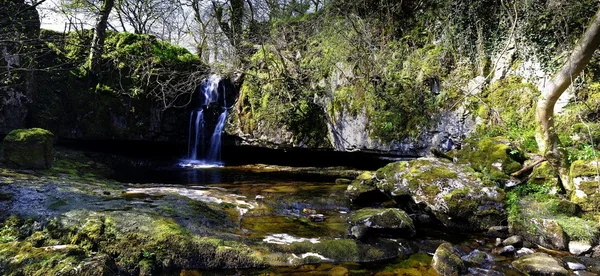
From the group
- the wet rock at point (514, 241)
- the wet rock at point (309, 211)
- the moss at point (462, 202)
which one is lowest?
the wet rock at point (309, 211)

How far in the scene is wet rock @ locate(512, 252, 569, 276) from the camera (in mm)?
3912

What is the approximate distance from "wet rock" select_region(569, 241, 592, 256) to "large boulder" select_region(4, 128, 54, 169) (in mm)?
10925

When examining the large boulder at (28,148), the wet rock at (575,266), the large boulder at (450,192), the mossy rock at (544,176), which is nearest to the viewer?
the wet rock at (575,266)

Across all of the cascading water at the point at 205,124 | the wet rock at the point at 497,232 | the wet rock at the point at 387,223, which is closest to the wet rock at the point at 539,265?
the wet rock at the point at 497,232

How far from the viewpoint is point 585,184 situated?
5.12 meters

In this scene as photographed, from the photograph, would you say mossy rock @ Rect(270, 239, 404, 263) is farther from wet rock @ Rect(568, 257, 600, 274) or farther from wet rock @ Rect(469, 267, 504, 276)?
wet rock @ Rect(568, 257, 600, 274)

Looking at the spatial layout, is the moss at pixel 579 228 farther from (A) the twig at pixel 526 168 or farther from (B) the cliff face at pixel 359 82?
(B) the cliff face at pixel 359 82

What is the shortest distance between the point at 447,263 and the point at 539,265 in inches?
43.9

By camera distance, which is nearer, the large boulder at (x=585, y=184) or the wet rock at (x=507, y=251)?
the wet rock at (x=507, y=251)

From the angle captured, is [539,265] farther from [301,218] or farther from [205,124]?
[205,124]

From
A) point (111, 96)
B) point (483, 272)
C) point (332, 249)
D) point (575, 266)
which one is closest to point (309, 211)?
point (332, 249)

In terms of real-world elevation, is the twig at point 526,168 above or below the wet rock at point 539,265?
above

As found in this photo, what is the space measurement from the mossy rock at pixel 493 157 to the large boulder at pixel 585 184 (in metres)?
0.90

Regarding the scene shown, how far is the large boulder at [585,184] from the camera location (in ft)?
16.5
